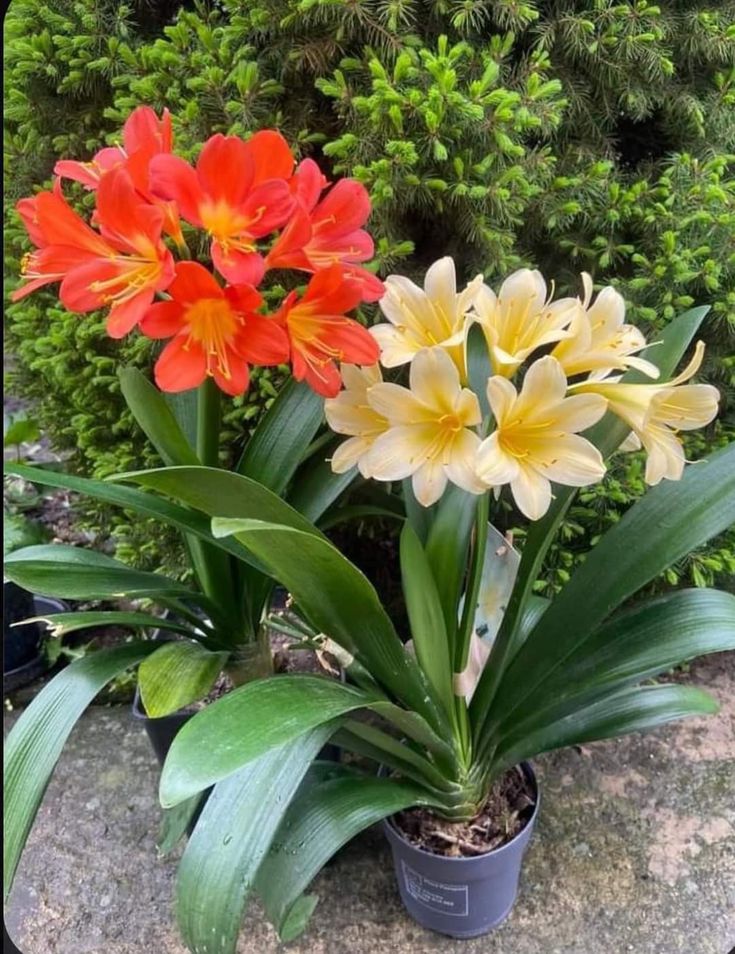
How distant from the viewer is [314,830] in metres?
1.18

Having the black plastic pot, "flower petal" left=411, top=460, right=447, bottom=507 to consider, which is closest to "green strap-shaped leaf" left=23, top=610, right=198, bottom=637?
"flower petal" left=411, top=460, right=447, bottom=507

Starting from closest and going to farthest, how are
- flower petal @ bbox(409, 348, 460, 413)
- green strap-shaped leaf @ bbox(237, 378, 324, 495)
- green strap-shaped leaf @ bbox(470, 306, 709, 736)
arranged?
flower petal @ bbox(409, 348, 460, 413) < green strap-shaped leaf @ bbox(470, 306, 709, 736) < green strap-shaped leaf @ bbox(237, 378, 324, 495)

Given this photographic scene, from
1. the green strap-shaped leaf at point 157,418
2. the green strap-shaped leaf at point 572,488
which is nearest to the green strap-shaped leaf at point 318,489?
the green strap-shaped leaf at point 157,418

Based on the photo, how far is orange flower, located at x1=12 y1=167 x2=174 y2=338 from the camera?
0.85 meters

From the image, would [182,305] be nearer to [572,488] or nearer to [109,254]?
[109,254]

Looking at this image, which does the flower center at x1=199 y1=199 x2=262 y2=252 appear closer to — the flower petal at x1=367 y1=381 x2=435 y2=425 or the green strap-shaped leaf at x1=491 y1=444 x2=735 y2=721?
the flower petal at x1=367 y1=381 x2=435 y2=425

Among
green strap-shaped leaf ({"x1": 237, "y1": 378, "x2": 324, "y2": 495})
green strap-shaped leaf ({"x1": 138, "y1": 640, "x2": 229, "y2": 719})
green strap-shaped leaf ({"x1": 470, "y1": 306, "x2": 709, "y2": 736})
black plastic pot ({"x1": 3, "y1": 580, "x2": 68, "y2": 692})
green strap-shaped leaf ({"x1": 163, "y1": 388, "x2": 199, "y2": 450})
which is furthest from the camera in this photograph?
black plastic pot ({"x1": 3, "y1": 580, "x2": 68, "y2": 692})

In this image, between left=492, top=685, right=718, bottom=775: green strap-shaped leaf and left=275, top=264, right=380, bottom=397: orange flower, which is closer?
left=275, top=264, right=380, bottom=397: orange flower

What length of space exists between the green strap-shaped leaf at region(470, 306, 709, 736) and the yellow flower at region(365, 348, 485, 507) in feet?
0.81

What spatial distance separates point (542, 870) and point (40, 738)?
0.99 m

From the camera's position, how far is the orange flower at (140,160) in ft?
2.93

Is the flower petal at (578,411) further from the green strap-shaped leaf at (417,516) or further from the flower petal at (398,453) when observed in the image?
the green strap-shaped leaf at (417,516)

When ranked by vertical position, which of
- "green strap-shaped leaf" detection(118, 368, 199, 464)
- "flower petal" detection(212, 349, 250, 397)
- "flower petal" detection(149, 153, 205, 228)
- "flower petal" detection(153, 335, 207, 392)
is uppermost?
"flower petal" detection(149, 153, 205, 228)

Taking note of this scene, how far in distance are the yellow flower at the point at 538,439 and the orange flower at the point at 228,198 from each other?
1.02 ft
